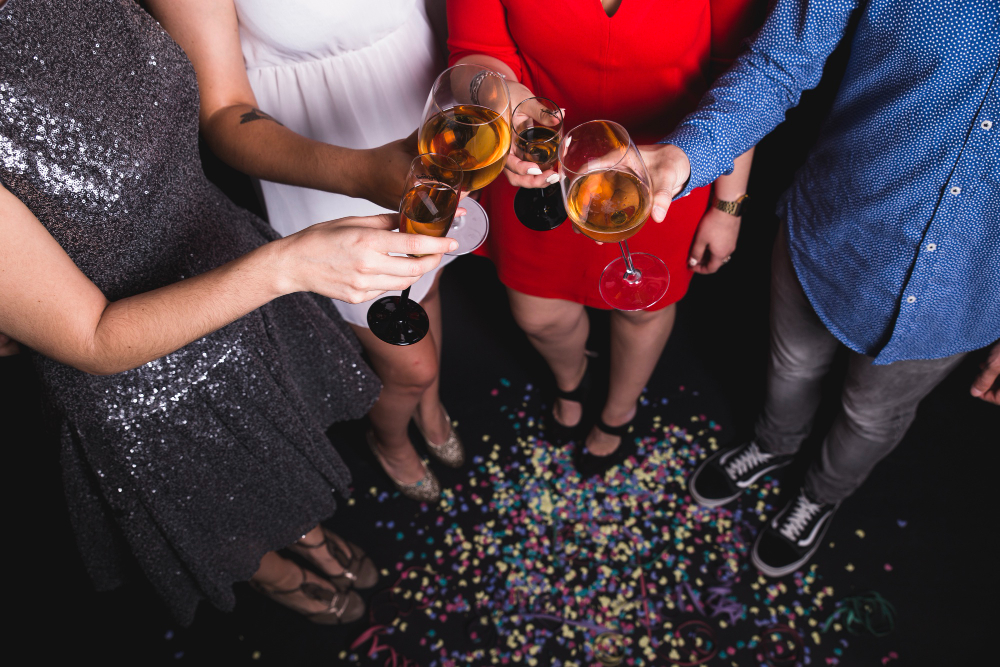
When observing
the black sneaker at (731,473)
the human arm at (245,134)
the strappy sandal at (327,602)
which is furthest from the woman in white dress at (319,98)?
the black sneaker at (731,473)

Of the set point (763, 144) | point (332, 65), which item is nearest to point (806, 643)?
point (763, 144)

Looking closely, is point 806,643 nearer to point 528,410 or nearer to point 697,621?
point 697,621

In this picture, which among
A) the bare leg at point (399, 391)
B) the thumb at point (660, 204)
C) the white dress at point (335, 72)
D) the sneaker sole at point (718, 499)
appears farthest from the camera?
the sneaker sole at point (718, 499)

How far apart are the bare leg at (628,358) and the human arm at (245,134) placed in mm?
969

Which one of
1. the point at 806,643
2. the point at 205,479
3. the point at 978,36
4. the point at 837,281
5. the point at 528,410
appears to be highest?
the point at 978,36

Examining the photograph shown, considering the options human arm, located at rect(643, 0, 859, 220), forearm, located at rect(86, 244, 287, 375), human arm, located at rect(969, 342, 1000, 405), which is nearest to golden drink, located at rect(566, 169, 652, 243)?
human arm, located at rect(643, 0, 859, 220)

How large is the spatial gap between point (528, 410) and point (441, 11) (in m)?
1.56

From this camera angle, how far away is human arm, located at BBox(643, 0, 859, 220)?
132 cm

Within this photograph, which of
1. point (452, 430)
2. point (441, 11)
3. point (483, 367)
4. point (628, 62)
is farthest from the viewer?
point (483, 367)

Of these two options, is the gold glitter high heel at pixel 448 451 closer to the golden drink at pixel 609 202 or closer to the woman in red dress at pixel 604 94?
the woman in red dress at pixel 604 94

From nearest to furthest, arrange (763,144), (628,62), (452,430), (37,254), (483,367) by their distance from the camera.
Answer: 1. (37,254)
2. (628,62)
3. (763,144)
4. (452,430)
5. (483,367)

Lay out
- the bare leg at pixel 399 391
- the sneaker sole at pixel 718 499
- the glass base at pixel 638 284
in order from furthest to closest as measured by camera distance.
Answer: the sneaker sole at pixel 718 499, the bare leg at pixel 399 391, the glass base at pixel 638 284

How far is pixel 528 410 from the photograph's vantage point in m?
2.63

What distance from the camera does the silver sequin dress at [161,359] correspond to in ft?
3.77
